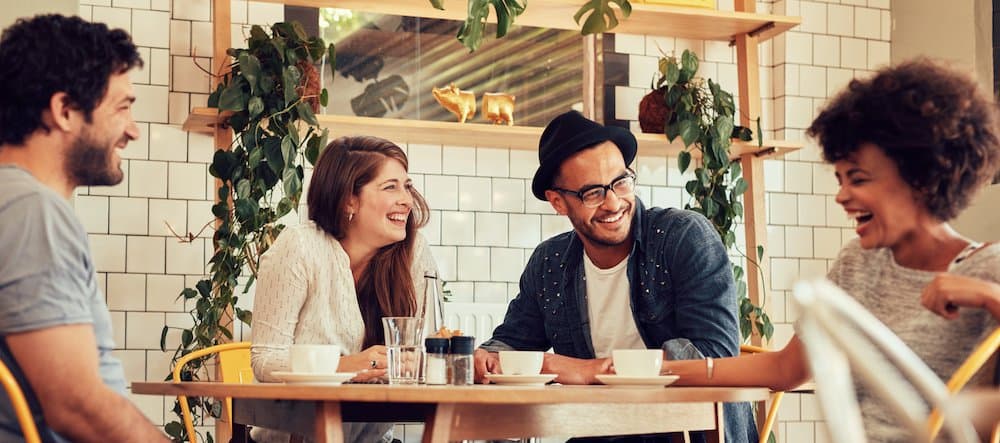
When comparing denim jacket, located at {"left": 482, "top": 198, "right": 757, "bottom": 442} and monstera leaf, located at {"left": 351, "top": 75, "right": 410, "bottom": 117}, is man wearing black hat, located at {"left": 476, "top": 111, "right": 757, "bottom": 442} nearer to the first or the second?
denim jacket, located at {"left": 482, "top": 198, "right": 757, "bottom": 442}

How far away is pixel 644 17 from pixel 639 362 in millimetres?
2706

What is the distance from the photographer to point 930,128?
1.78 m

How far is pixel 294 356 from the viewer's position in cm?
212

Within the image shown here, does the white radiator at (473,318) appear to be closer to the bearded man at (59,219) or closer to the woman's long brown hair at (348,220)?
the woman's long brown hair at (348,220)

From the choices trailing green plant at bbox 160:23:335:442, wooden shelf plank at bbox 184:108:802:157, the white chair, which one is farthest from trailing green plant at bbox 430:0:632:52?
wooden shelf plank at bbox 184:108:802:157

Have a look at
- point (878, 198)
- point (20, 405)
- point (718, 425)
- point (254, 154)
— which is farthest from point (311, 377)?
point (254, 154)

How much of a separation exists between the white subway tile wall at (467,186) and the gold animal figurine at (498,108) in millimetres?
257

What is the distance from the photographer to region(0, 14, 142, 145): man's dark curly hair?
189 cm

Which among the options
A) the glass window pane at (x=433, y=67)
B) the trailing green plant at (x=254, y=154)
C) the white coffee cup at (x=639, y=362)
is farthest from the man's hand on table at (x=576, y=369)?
the glass window pane at (x=433, y=67)

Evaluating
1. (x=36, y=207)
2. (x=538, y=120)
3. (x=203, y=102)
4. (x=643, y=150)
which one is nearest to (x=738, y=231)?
(x=643, y=150)

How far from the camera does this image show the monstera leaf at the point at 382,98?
15.2 ft

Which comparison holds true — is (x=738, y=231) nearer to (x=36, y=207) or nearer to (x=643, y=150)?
(x=643, y=150)

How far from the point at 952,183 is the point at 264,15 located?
323 cm

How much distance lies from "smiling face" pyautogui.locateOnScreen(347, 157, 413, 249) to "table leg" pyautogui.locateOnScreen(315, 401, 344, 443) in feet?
4.37
